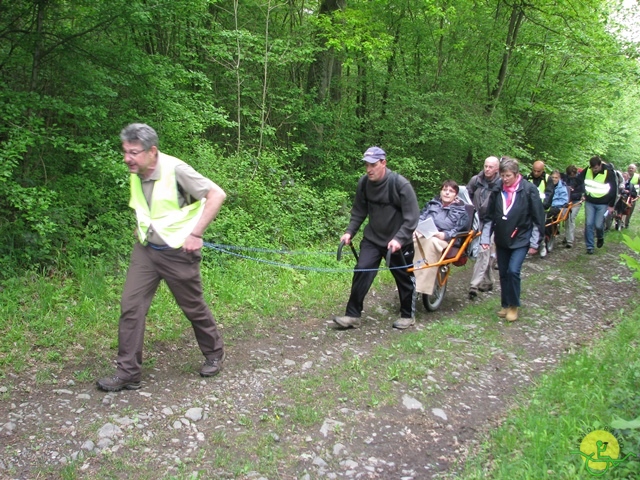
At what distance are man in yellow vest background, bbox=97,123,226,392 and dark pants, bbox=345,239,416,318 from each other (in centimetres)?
237

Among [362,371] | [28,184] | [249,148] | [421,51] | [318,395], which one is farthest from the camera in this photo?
[421,51]

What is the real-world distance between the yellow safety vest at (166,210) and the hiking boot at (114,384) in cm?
117

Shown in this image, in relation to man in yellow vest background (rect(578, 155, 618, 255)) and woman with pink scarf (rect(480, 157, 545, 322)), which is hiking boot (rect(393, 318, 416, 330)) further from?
man in yellow vest background (rect(578, 155, 618, 255))

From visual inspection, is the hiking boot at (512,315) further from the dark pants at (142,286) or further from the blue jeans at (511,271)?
the dark pants at (142,286)

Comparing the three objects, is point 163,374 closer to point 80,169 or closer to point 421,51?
point 80,169

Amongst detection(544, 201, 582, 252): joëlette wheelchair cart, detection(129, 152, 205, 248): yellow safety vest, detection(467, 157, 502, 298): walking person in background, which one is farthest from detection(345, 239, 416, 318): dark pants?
detection(544, 201, 582, 252): joëlette wheelchair cart

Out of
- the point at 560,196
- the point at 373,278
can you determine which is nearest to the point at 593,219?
the point at 560,196

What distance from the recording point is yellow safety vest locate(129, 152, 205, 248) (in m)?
3.98

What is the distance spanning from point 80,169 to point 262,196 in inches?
121

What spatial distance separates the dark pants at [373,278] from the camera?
→ 6035 mm

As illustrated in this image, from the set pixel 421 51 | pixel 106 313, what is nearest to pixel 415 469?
pixel 106 313

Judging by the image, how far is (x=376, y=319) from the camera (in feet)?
21.6

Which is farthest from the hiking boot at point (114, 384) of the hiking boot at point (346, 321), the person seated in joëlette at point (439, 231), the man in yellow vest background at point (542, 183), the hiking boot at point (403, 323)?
the man in yellow vest background at point (542, 183)

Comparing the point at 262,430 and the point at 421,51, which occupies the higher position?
the point at 421,51
